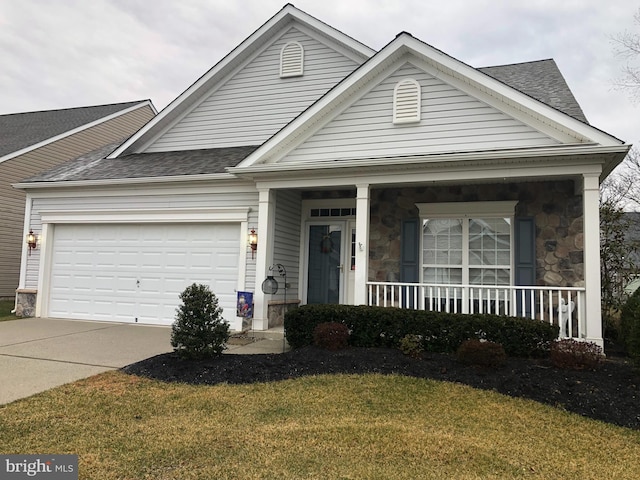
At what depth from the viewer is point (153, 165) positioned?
1031 cm

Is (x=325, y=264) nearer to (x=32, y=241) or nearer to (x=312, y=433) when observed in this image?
(x=312, y=433)

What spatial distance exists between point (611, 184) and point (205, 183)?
16157 mm

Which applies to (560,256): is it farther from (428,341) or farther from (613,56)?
(613,56)

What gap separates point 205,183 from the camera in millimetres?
9250

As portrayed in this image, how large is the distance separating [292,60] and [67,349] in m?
7.76

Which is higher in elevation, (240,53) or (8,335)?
(240,53)

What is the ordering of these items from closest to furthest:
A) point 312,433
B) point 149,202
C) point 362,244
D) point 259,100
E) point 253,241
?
1. point 312,433
2. point 362,244
3. point 253,241
4. point 149,202
5. point 259,100

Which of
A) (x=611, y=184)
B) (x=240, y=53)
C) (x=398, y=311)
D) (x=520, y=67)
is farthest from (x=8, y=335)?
(x=611, y=184)

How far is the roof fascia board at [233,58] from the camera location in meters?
10.2

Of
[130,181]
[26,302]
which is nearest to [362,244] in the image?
[130,181]

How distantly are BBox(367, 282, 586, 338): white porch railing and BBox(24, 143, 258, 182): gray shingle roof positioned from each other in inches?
169

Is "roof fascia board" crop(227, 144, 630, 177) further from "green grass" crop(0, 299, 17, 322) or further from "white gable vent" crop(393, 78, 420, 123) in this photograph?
"green grass" crop(0, 299, 17, 322)

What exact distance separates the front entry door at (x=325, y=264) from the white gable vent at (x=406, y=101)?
9.07ft

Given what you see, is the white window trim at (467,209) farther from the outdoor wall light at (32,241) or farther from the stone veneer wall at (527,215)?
the outdoor wall light at (32,241)
